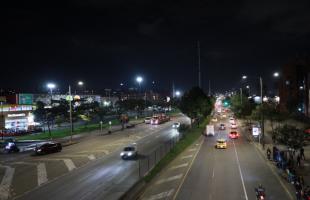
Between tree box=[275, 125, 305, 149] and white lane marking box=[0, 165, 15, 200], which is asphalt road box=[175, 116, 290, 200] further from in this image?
white lane marking box=[0, 165, 15, 200]

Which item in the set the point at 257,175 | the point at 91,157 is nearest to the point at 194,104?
the point at 91,157

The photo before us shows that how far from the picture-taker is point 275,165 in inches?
1368

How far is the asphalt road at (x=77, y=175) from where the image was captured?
2523cm

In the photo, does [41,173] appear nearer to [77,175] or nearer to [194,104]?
[77,175]

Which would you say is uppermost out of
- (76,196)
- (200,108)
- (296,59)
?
(296,59)

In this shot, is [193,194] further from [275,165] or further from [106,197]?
[275,165]

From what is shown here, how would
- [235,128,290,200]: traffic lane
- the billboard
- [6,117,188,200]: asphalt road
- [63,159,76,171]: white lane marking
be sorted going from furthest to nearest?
the billboard → [63,159,76,171]: white lane marking → [6,117,188,200]: asphalt road → [235,128,290,200]: traffic lane

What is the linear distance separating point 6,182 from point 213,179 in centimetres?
1625

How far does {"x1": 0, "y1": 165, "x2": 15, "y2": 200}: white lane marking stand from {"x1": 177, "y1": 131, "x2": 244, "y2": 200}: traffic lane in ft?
38.7

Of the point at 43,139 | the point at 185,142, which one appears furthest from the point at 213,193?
the point at 43,139

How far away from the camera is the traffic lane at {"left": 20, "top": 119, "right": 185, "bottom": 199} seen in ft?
81.3

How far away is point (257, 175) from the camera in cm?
3041

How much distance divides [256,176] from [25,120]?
200 feet

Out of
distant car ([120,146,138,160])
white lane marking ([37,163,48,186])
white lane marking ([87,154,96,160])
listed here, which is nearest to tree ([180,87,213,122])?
white lane marking ([87,154,96,160])
